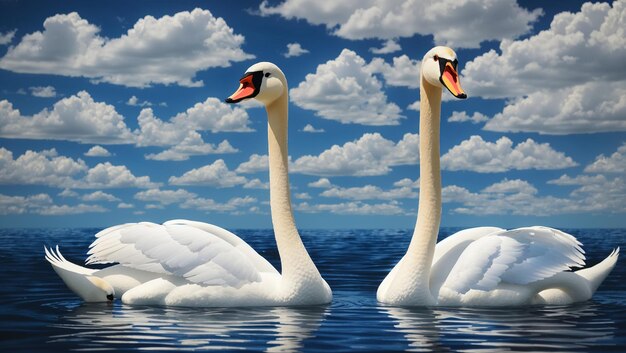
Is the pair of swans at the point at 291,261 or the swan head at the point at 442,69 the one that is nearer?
the swan head at the point at 442,69

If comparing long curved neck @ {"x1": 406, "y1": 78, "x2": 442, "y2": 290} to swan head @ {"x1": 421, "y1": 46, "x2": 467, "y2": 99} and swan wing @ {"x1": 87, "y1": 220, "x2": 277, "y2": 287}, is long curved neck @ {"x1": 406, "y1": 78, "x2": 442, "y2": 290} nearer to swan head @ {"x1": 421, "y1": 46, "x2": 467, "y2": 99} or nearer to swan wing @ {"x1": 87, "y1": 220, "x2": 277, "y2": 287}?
swan head @ {"x1": 421, "y1": 46, "x2": 467, "y2": 99}

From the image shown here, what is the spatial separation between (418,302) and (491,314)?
3.37ft

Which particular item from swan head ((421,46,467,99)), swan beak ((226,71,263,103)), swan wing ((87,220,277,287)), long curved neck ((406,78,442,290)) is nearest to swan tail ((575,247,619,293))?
long curved neck ((406,78,442,290))

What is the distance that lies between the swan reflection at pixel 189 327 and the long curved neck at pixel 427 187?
1512mm

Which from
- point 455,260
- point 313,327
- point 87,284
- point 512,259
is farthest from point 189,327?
point 512,259

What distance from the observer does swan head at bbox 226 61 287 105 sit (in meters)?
12.5

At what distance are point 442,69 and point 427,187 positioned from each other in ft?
5.90

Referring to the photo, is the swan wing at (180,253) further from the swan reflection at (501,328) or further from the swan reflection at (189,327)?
the swan reflection at (501,328)

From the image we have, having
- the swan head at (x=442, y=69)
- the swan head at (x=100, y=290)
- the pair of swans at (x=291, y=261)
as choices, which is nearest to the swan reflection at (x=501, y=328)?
the pair of swans at (x=291, y=261)

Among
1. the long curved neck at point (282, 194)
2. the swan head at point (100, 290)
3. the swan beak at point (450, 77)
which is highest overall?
the swan beak at point (450, 77)

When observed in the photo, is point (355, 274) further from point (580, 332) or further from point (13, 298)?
point (580, 332)

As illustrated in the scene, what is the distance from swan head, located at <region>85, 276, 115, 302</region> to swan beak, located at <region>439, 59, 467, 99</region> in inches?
230

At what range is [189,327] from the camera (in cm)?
1075

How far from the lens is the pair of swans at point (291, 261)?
12391 mm
